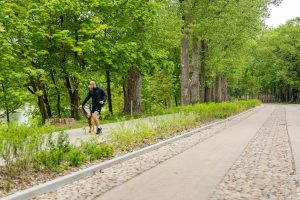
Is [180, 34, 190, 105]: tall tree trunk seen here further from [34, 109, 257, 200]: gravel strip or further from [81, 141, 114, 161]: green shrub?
[81, 141, 114, 161]: green shrub

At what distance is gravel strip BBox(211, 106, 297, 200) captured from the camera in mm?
6848

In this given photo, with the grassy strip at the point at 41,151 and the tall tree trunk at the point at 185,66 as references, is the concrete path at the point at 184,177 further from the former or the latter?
the tall tree trunk at the point at 185,66

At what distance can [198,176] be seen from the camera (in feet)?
27.5

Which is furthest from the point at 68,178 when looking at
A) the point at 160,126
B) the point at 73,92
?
the point at 73,92

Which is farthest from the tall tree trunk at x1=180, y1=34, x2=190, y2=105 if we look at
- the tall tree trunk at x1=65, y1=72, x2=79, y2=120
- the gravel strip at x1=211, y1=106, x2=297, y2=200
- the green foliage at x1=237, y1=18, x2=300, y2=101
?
the green foliage at x1=237, y1=18, x2=300, y2=101

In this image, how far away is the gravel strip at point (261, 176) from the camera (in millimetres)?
6848

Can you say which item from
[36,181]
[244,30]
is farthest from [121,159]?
[244,30]

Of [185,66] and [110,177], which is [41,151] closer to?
[110,177]

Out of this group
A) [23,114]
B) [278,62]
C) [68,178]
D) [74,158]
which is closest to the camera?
[68,178]

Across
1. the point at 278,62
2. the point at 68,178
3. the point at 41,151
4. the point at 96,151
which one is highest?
the point at 278,62

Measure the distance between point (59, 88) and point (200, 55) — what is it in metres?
15.9

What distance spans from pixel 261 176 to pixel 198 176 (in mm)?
1247

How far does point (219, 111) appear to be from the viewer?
2694 centimetres

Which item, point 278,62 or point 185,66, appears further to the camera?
point 278,62
